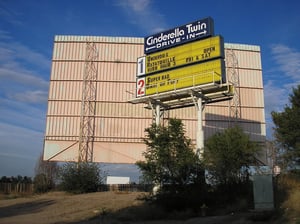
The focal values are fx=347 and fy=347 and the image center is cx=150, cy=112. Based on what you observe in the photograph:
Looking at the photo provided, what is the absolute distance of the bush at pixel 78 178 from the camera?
114 feet

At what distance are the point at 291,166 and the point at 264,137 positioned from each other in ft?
57.5

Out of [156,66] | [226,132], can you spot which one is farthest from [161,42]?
[226,132]

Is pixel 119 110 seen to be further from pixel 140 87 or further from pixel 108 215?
pixel 108 215

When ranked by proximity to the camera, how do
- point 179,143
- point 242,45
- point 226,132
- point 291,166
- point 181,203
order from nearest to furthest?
1. point 181,203
2. point 179,143
3. point 226,132
4. point 291,166
5. point 242,45

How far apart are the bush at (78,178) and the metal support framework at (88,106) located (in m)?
7.34

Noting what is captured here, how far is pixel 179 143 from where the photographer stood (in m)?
21.2

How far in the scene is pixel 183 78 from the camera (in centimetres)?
2761

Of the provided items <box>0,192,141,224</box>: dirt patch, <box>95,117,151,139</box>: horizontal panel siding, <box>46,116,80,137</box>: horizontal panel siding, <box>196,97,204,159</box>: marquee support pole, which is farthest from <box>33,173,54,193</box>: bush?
<box>196,97,204,159</box>: marquee support pole

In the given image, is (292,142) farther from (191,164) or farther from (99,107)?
(99,107)

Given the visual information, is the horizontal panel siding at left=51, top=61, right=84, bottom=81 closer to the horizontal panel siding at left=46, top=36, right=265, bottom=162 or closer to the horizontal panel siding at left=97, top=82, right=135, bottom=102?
the horizontal panel siding at left=46, top=36, right=265, bottom=162

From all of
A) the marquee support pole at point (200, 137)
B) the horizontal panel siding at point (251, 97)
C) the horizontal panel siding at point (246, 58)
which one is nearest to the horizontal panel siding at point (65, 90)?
the horizontal panel siding at point (246, 58)

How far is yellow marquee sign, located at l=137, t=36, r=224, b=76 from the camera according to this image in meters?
26.3

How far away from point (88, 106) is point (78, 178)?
1272 cm

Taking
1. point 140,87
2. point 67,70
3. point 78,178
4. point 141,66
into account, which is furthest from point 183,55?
point 67,70
